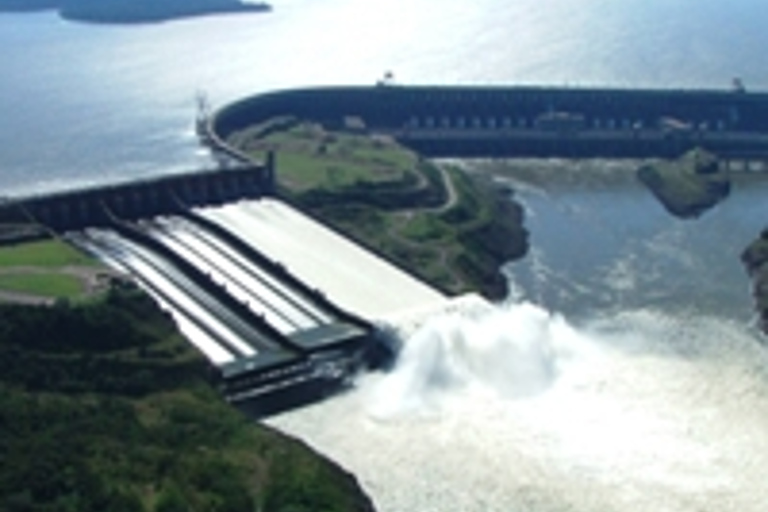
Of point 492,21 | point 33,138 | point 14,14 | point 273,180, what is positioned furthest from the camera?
point 14,14

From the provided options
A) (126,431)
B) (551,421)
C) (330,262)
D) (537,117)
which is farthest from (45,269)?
(537,117)

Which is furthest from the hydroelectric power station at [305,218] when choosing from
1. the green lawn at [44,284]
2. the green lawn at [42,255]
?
the green lawn at [44,284]

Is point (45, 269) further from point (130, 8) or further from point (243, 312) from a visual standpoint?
point (130, 8)

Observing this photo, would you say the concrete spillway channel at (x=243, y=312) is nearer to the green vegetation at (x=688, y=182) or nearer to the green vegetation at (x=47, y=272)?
the green vegetation at (x=47, y=272)

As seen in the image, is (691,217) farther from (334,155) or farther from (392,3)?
(392,3)

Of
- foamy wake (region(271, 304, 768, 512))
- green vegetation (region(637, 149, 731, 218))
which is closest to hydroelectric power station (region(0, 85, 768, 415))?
foamy wake (region(271, 304, 768, 512))

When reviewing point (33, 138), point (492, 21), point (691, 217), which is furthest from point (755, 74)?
point (33, 138)

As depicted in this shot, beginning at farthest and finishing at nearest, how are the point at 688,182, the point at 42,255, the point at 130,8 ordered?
1. the point at 130,8
2. the point at 688,182
3. the point at 42,255
